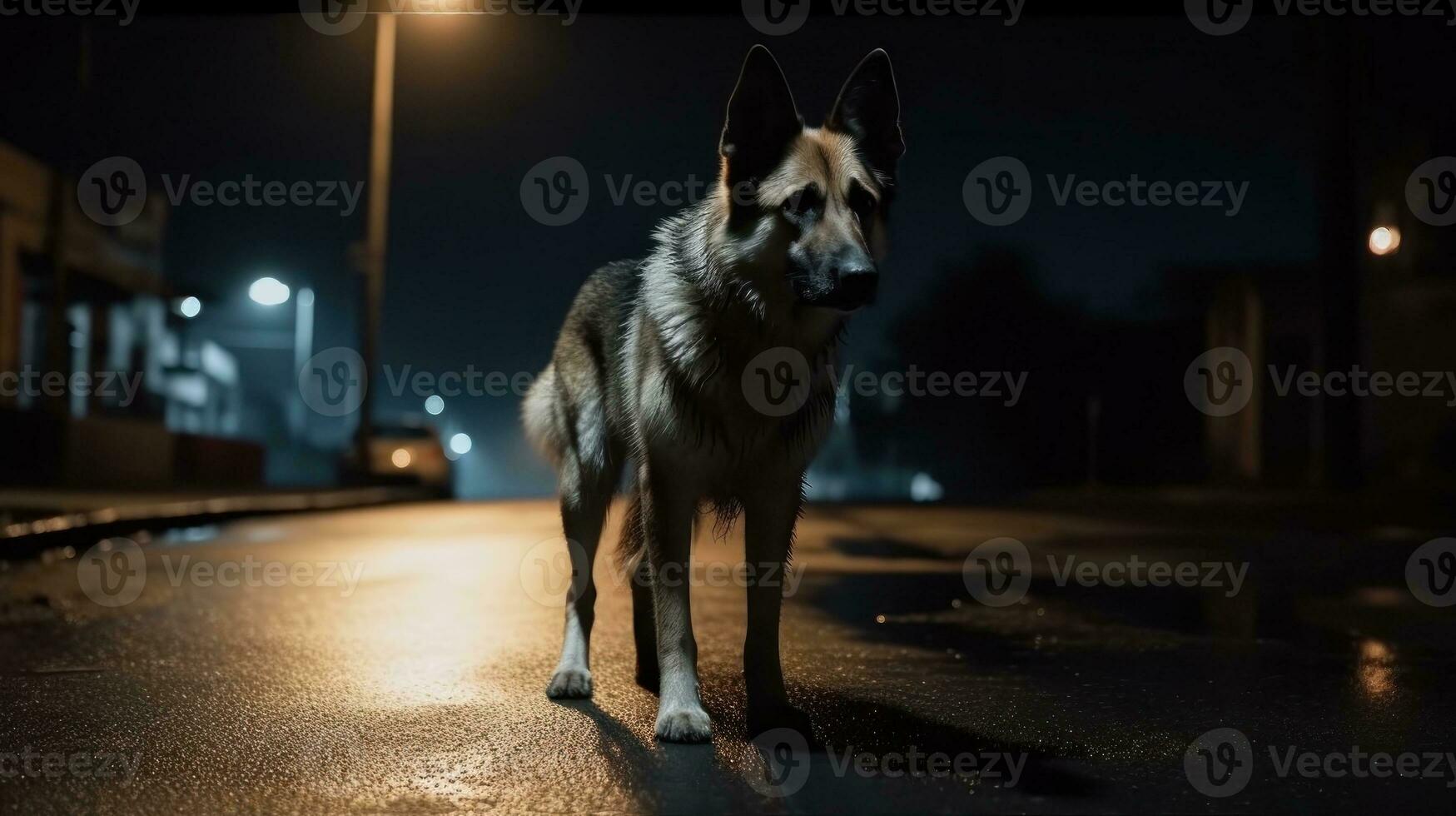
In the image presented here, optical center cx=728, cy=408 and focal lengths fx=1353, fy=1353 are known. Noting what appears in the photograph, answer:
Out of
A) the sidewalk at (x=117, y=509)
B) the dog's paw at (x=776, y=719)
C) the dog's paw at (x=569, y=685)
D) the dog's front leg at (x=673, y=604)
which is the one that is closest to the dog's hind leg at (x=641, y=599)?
the dog's paw at (x=569, y=685)

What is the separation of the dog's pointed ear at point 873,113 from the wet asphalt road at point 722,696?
1981 mm

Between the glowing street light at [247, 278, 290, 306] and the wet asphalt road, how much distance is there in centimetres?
3360

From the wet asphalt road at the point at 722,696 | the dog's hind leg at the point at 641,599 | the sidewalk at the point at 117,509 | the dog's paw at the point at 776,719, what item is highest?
the dog's hind leg at the point at 641,599

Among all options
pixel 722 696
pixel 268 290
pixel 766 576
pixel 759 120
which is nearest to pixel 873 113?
pixel 759 120

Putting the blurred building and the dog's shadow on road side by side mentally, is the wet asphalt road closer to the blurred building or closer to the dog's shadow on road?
the dog's shadow on road

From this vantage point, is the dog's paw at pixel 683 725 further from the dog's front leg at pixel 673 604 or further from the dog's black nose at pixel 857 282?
the dog's black nose at pixel 857 282

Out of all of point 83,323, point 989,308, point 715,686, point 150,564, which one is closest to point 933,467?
point 989,308

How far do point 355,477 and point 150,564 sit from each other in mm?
14941

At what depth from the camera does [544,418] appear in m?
5.98

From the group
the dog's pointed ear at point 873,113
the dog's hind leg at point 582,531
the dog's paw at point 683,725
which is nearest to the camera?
the dog's paw at point 683,725

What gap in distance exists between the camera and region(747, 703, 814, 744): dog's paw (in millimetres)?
4363

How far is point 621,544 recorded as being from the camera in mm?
5410

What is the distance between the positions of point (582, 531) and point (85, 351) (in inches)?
1182

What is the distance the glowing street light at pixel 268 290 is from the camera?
138 ft
